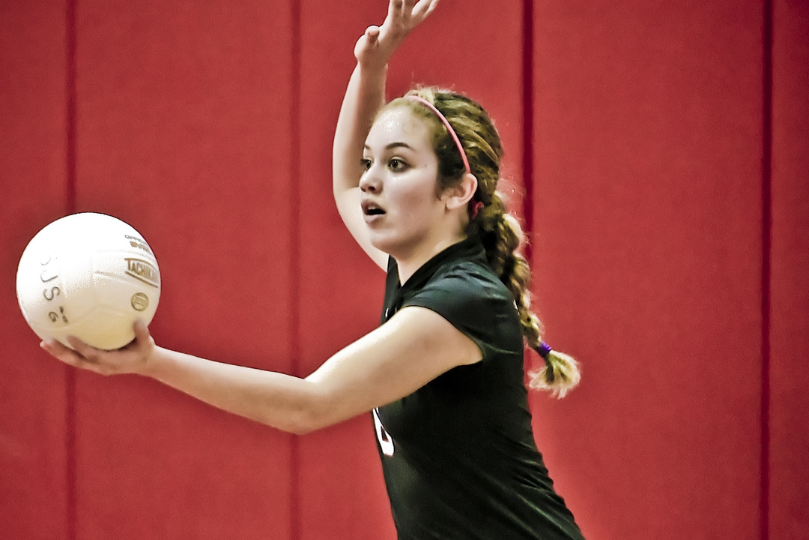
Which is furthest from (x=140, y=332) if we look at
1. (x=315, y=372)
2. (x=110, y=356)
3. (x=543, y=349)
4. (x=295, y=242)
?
(x=295, y=242)

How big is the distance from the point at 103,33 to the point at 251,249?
599 mm

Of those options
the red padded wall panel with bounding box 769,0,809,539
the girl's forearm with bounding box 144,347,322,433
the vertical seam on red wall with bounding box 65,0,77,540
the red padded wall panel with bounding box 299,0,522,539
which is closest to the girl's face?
the girl's forearm with bounding box 144,347,322,433

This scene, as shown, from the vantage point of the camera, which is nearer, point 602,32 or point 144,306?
point 144,306

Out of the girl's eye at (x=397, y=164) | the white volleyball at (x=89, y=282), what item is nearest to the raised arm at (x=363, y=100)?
the girl's eye at (x=397, y=164)

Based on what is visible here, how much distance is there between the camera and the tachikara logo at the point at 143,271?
0.87 meters

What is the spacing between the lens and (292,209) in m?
1.79

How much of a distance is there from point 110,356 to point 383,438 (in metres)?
0.47

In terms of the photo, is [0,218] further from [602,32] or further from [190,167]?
[602,32]

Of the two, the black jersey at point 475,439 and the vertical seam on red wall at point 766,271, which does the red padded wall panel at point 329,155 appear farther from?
the black jersey at point 475,439

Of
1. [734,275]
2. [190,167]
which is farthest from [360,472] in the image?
[734,275]

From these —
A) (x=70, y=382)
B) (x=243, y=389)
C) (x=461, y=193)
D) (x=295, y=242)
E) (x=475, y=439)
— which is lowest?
(x=70, y=382)

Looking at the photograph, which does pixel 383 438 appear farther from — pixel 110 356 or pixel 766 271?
pixel 766 271

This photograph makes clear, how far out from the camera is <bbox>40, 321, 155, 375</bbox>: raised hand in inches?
31.1

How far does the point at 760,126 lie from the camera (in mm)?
1816
